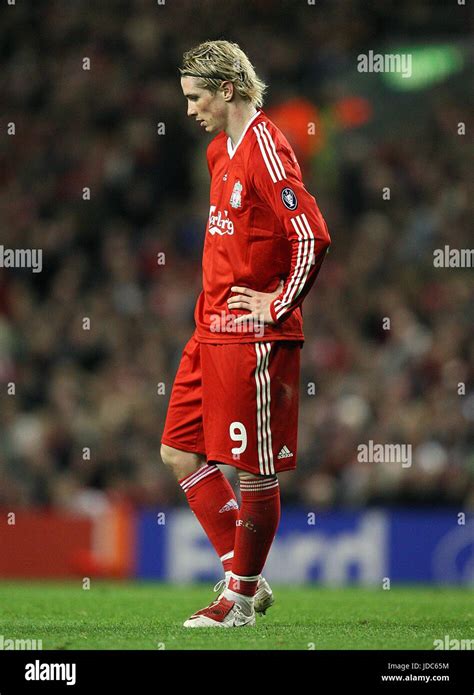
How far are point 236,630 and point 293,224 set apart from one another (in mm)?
1864

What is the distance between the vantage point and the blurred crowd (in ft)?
44.7

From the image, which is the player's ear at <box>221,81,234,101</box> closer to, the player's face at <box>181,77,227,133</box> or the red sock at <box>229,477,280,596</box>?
the player's face at <box>181,77,227,133</box>

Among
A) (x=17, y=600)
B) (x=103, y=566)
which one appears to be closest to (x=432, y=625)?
(x=17, y=600)

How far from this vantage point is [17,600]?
28.1 feet

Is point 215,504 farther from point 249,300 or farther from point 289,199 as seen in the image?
point 289,199

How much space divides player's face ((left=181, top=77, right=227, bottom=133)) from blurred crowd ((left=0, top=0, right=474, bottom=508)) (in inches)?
259

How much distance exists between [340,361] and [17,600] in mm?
6738

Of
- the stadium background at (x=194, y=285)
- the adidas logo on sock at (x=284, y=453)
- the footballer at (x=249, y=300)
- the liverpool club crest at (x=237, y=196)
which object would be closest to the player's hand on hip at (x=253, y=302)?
the footballer at (x=249, y=300)

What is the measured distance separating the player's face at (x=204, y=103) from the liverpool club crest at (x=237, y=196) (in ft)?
1.13

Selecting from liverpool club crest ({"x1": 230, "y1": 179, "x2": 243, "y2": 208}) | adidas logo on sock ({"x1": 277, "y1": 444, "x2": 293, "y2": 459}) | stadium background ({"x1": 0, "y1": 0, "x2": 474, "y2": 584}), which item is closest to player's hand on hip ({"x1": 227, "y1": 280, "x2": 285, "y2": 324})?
liverpool club crest ({"x1": 230, "y1": 179, "x2": 243, "y2": 208})

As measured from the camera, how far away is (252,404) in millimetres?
6379

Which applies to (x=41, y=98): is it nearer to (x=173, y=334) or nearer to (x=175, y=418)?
(x=173, y=334)

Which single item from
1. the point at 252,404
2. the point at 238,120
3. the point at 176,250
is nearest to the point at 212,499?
the point at 252,404

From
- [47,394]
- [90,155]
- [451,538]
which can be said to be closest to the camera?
[451,538]
